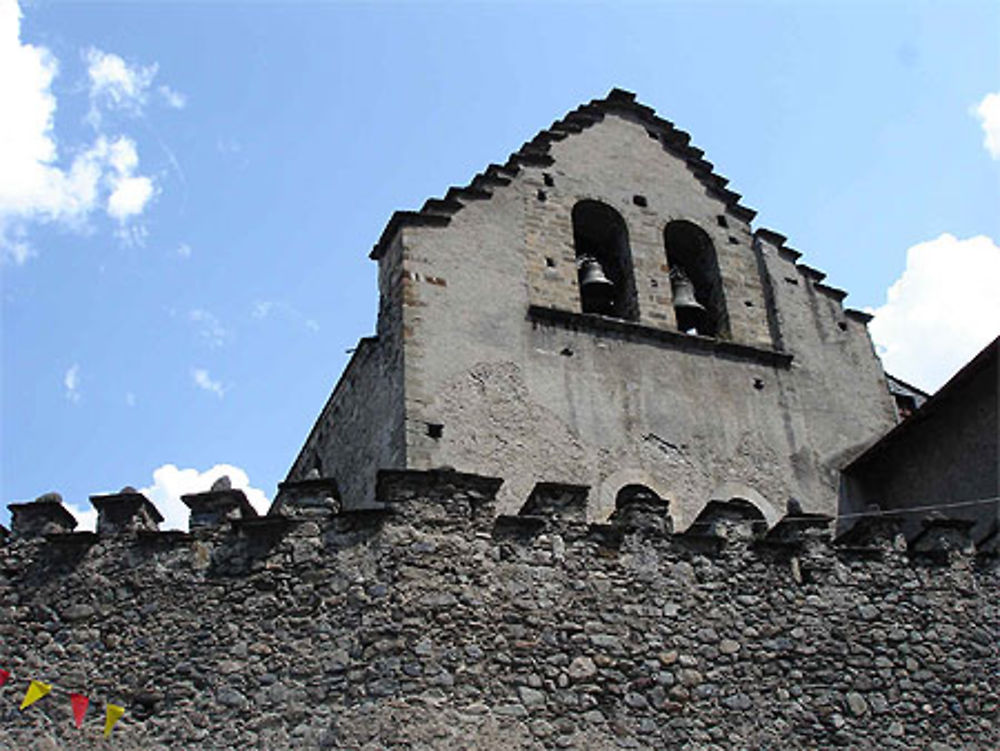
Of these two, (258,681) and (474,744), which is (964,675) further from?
(258,681)

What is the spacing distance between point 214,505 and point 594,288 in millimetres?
6574

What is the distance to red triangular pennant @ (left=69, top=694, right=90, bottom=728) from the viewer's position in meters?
8.33

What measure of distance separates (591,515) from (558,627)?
302 cm

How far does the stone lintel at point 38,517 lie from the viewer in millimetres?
9195

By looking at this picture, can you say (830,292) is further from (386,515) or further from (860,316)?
(386,515)

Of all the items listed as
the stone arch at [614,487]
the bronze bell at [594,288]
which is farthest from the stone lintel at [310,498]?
the bronze bell at [594,288]

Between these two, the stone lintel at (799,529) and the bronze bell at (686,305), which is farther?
the bronze bell at (686,305)

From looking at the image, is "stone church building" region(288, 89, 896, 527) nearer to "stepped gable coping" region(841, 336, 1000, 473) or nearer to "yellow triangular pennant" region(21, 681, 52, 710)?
"stepped gable coping" region(841, 336, 1000, 473)

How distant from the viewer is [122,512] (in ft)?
30.2

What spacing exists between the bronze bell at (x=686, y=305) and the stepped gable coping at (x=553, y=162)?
1.77 meters

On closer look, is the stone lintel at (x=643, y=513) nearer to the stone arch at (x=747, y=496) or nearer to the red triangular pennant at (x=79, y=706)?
the stone arch at (x=747, y=496)

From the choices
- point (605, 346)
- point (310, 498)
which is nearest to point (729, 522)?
point (310, 498)

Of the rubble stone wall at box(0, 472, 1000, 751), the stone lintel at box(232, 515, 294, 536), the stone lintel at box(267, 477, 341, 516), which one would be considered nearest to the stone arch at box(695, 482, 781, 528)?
the rubble stone wall at box(0, 472, 1000, 751)

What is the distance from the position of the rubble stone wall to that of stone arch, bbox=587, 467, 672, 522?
2.16m
